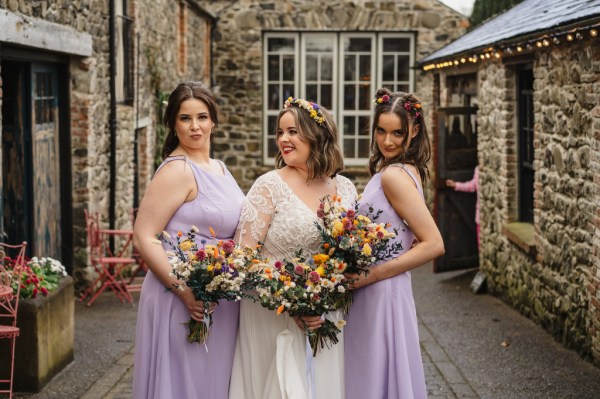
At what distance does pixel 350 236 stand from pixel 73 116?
21.5 ft

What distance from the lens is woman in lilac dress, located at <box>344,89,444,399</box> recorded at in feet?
15.7

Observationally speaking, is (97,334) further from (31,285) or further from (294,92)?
(294,92)

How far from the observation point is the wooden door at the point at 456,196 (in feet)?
41.0

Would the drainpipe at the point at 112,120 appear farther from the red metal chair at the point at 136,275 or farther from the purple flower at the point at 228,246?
the purple flower at the point at 228,246

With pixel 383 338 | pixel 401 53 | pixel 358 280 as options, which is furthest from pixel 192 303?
pixel 401 53

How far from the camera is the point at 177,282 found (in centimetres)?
467

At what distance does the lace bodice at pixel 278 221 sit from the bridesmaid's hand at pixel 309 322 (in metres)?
0.31

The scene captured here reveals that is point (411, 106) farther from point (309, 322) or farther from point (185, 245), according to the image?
point (185, 245)

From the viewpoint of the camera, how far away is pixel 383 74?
1953cm

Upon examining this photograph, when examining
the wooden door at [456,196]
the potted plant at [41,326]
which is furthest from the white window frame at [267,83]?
the potted plant at [41,326]

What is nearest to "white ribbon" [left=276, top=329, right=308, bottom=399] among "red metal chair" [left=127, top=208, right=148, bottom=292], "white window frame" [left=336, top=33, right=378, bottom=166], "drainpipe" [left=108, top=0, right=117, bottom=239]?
"red metal chair" [left=127, top=208, right=148, bottom=292]

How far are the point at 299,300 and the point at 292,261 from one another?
0.22 metres

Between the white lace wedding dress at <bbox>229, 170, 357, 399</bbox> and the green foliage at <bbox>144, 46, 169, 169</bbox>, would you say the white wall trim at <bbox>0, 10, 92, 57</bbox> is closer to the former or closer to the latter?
the green foliage at <bbox>144, 46, 169, 169</bbox>

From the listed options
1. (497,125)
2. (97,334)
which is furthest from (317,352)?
(497,125)
